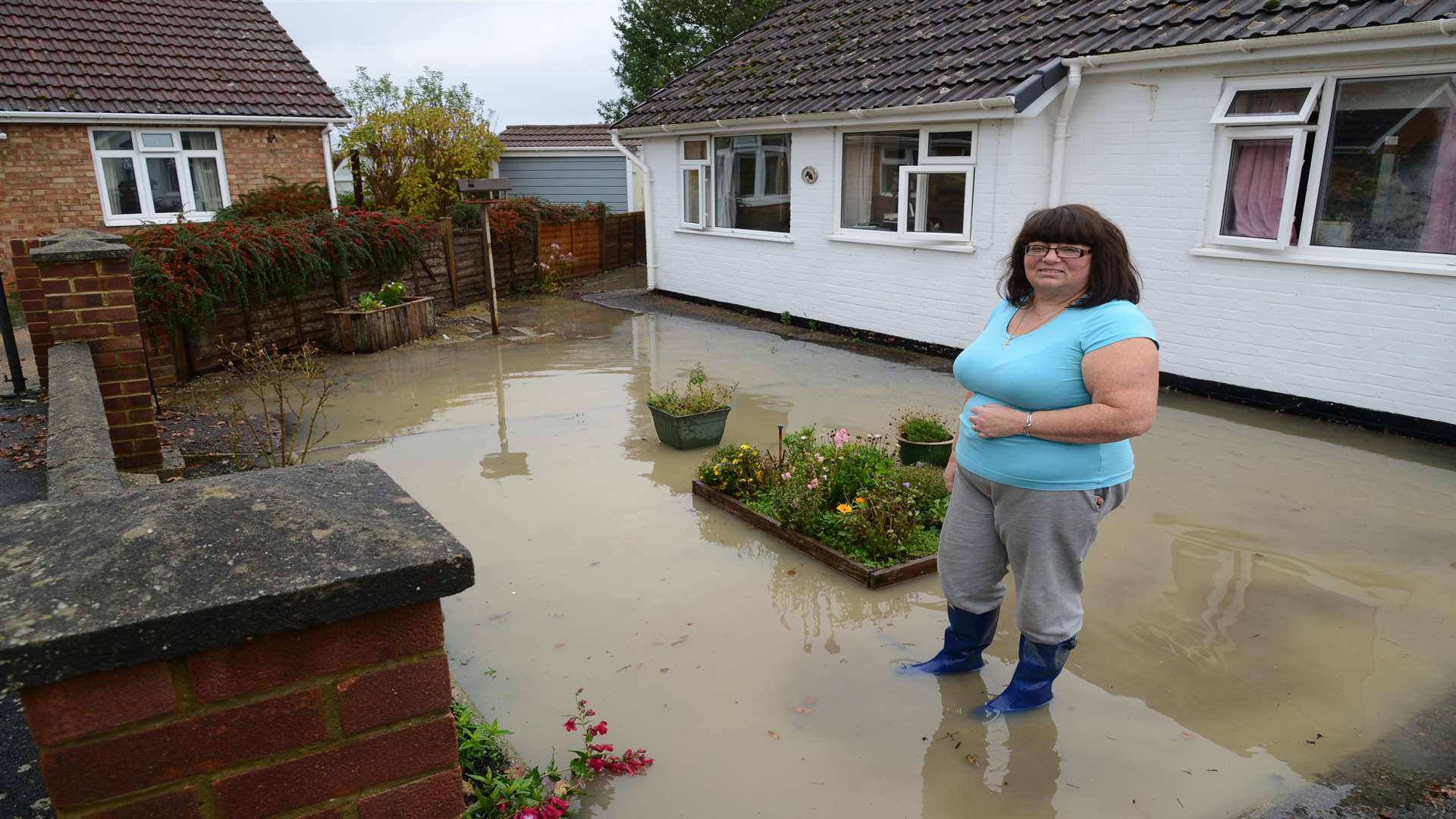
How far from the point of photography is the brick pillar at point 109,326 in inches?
181

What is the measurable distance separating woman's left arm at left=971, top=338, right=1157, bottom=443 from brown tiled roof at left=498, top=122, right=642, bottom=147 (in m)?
23.2

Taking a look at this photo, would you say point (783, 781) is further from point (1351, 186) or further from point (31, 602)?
point (1351, 186)

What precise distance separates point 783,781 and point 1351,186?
7158 millimetres

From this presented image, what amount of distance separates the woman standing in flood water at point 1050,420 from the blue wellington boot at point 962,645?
8.8 inches

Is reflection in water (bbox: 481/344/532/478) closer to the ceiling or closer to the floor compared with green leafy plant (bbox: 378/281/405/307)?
closer to the floor

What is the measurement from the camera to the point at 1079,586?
338 centimetres

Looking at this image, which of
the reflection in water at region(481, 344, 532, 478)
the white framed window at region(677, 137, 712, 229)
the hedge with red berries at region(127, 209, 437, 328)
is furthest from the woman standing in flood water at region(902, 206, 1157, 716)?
the white framed window at region(677, 137, 712, 229)

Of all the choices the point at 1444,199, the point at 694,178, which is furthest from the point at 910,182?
the point at 1444,199

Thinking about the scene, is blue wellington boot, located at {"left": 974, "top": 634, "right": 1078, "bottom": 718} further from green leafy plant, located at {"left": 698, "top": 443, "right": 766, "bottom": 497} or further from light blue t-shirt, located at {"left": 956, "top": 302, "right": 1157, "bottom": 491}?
green leafy plant, located at {"left": 698, "top": 443, "right": 766, "bottom": 497}

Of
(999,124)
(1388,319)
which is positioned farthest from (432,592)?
(999,124)

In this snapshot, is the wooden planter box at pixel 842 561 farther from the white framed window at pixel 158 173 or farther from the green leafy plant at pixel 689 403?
the white framed window at pixel 158 173

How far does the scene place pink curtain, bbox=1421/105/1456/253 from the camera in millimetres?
7023

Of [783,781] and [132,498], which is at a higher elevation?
[132,498]

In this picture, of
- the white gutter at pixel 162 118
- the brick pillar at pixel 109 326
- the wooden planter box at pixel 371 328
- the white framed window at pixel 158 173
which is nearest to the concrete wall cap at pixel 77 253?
the brick pillar at pixel 109 326
